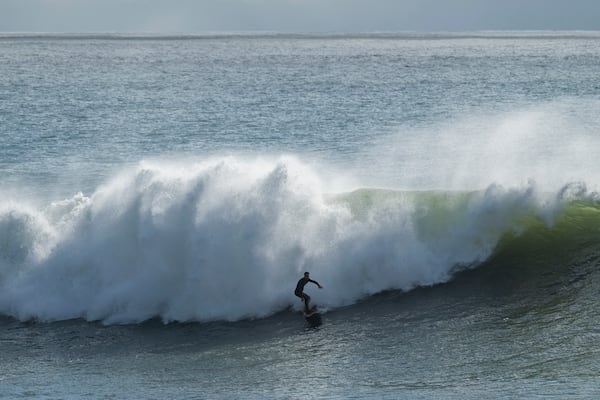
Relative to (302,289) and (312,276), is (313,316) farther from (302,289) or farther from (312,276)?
(312,276)

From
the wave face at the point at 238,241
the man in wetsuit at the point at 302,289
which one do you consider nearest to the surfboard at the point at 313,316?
the man in wetsuit at the point at 302,289

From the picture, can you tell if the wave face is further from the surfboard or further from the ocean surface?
the surfboard

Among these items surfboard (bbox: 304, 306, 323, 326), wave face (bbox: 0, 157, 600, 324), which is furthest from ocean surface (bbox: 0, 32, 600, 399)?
surfboard (bbox: 304, 306, 323, 326)

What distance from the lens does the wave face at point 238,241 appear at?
23797 millimetres

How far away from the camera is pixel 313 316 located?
2216 cm

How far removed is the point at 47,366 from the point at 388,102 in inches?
1683

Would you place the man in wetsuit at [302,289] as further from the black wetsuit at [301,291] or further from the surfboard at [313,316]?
the surfboard at [313,316]

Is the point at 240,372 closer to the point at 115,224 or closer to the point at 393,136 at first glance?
the point at 115,224

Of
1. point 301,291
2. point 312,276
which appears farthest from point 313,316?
point 312,276

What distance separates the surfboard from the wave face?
845 mm

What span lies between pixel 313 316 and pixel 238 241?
10.8ft

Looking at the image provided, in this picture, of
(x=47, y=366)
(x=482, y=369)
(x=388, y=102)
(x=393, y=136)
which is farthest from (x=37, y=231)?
(x=388, y=102)

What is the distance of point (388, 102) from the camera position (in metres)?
60.8

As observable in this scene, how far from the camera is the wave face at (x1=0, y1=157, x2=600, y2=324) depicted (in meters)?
23.8
